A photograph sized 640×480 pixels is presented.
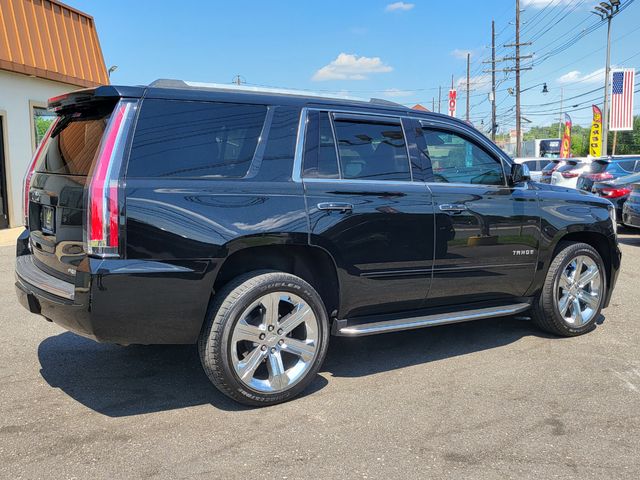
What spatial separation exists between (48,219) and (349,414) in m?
2.26

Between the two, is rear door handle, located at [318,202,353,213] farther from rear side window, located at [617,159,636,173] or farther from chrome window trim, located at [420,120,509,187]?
rear side window, located at [617,159,636,173]

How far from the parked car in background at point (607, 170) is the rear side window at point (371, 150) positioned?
39.7 feet

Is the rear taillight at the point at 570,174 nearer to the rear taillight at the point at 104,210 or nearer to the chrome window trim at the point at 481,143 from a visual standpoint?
the chrome window trim at the point at 481,143

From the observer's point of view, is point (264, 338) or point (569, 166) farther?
point (569, 166)

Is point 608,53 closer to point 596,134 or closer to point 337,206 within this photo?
point 596,134

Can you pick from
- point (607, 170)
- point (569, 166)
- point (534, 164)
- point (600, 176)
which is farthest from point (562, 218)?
point (534, 164)

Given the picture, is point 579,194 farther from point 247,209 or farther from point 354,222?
point 247,209

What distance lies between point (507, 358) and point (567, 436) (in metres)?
1.37

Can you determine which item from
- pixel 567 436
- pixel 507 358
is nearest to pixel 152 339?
pixel 567 436

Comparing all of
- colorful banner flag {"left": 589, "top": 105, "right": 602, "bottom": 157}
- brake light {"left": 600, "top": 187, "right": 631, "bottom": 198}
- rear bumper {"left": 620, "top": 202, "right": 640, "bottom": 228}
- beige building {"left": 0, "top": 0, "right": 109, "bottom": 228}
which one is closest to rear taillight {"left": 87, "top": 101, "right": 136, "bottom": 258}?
rear bumper {"left": 620, "top": 202, "right": 640, "bottom": 228}

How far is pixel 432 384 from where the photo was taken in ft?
13.7

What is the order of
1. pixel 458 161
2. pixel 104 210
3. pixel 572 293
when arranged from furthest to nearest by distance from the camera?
pixel 572 293
pixel 458 161
pixel 104 210

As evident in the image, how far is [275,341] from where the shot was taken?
376 cm

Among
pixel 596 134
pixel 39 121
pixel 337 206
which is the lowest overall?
pixel 337 206
